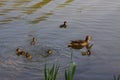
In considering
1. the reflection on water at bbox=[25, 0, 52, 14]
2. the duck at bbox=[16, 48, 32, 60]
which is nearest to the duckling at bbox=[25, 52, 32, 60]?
the duck at bbox=[16, 48, 32, 60]

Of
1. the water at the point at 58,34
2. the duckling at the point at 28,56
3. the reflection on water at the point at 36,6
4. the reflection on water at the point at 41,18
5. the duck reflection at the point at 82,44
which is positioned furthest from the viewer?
the reflection on water at the point at 36,6

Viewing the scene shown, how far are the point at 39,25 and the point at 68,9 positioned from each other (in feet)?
13.3

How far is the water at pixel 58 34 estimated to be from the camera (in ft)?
34.3

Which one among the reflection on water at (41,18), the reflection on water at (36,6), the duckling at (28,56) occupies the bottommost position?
the duckling at (28,56)

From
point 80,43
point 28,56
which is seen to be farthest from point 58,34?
point 28,56

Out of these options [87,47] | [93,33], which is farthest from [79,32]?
[87,47]

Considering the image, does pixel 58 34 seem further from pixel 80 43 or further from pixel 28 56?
pixel 28 56

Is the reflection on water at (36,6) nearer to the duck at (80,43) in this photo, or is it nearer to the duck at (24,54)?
the duck at (80,43)

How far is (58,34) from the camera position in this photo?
1438cm

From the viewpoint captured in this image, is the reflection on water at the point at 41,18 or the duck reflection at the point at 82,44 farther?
the reflection on water at the point at 41,18

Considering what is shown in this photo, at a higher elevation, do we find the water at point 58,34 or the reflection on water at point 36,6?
the reflection on water at point 36,6

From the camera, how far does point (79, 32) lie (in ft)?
48.2

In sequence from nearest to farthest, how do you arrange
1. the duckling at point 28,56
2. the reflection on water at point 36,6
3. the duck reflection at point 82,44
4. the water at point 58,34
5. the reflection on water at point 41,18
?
the water at point 58,34 < the duckling at point 28,56 < the duck reflection at point 82,44 < the reflection on water at point 41,18 < the reflection on water at point 36,6

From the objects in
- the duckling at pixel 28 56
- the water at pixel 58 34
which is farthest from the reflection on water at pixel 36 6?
the duckling at pixel 28 56
